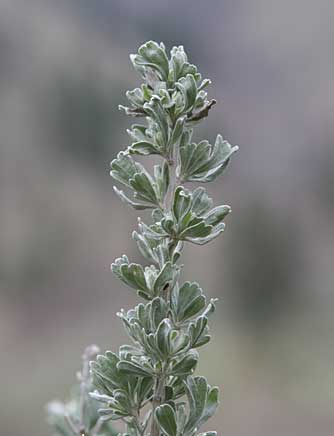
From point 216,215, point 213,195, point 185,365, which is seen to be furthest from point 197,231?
point 213,195

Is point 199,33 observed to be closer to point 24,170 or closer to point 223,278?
point 24,170

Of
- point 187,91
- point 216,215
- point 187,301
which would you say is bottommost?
point 187,301

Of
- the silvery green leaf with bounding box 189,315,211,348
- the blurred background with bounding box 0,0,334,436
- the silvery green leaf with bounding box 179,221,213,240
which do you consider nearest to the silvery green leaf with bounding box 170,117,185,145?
the silvery green leaf with bounding box 179,221,213,240

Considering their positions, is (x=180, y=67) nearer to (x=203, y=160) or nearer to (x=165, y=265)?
(x=203, y=160)

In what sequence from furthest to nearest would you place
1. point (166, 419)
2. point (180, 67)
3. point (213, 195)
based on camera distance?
point (213, 195) < point (180, 67) < point (166, 419)

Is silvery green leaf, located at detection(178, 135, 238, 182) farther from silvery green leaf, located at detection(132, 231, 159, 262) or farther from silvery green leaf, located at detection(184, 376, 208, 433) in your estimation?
silvery green leaf, located at detection(184, 376, 208, 433)

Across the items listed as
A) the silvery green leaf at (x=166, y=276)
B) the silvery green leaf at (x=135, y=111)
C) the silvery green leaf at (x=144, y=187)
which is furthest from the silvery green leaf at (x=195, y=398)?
the silvery green leaf at (x=135, y=111)
